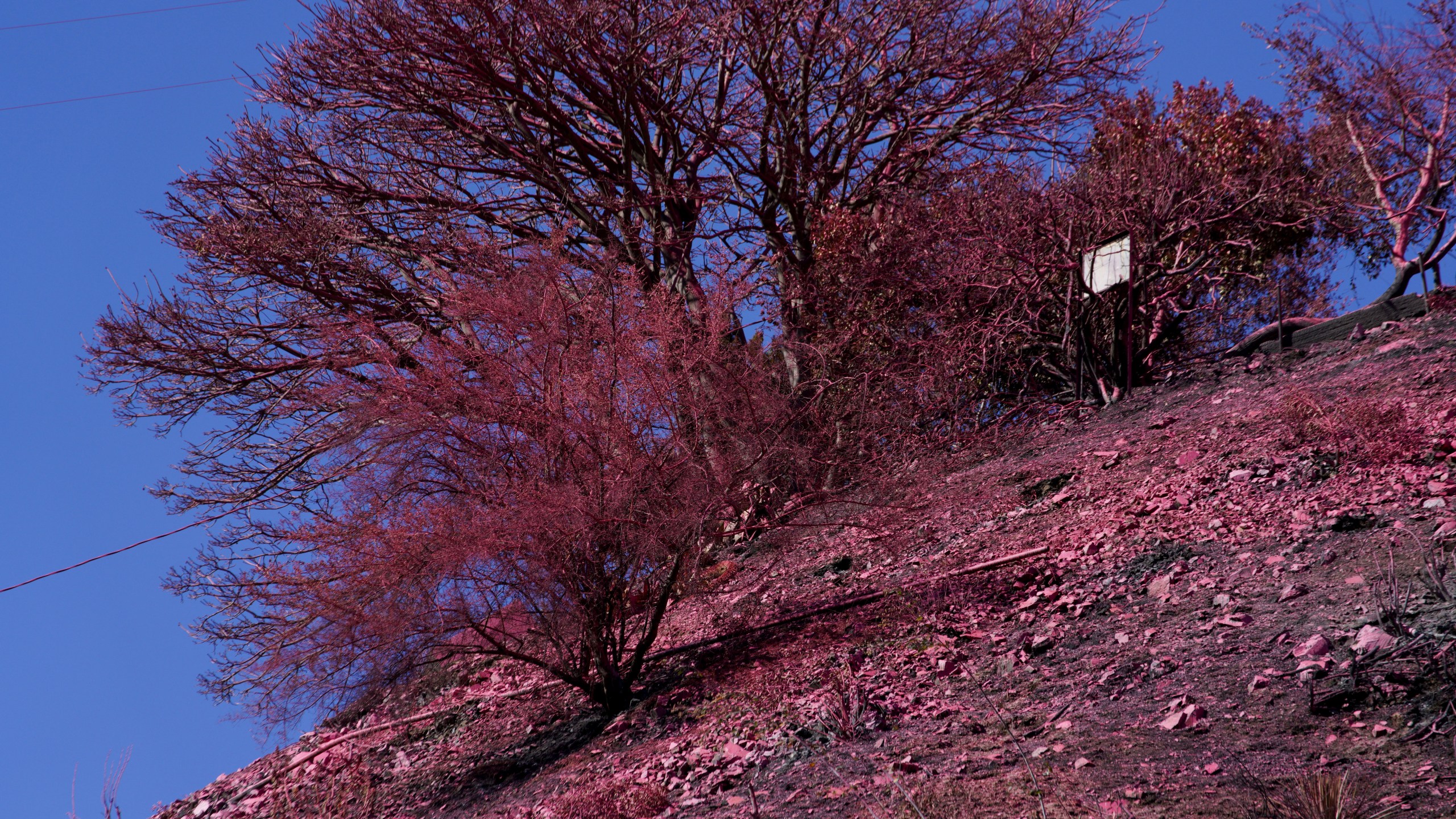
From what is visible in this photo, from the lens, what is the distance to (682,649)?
7.61m

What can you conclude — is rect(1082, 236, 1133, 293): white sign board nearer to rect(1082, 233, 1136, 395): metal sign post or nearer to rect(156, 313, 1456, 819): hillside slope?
rect(1082, 233, 1136, 395): metal sign post

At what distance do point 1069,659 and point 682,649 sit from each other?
10.4ft

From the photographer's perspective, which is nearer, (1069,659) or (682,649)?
(1069,659)

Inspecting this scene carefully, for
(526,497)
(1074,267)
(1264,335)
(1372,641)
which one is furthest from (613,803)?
(1264,335)

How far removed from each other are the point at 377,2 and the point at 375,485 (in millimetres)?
5648

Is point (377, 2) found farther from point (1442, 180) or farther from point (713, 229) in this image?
point (1442, 180)

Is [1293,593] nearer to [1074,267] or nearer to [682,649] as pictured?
[682,649]

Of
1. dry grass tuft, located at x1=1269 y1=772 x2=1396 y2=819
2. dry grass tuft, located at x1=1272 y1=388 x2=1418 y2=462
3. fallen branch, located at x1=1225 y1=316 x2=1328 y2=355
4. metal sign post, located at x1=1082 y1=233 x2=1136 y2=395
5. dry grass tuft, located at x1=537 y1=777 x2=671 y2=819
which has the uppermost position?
metal sign post, located at x1=1082 y1=233 x2=1136 y2=395

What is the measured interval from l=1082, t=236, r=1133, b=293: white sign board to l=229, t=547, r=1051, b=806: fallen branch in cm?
359

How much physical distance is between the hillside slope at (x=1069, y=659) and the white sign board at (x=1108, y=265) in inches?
45.8

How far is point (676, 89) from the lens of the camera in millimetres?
11109

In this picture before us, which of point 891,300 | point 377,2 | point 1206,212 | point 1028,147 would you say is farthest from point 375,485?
point 1028,147

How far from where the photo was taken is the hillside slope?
393cm

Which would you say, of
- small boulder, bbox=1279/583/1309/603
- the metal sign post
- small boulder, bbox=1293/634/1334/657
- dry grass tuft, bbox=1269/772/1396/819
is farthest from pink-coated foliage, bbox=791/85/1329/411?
dry grass tuft, bbox=1269/772/1396/819
